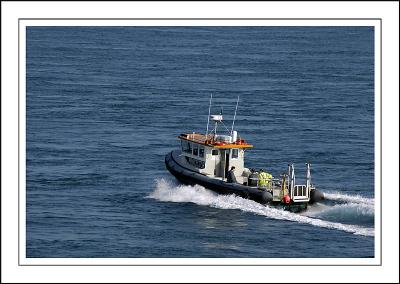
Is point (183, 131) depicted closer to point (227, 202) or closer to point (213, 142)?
point (213, 142)

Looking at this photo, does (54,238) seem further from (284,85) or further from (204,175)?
(284,85)

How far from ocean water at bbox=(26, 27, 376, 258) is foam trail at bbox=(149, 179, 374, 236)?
0.08m

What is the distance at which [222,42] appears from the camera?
113938 mm

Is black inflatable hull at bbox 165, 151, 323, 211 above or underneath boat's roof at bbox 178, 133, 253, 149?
underneath

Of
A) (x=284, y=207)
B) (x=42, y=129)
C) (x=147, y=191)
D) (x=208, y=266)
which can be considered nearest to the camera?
(x=208, y=266)

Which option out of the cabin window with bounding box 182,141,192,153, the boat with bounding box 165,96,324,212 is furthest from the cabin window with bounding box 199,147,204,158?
the cabin window with bounding box 182,141,192,153

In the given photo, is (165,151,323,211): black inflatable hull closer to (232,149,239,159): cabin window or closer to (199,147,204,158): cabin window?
(199,147,204,158): cabin window

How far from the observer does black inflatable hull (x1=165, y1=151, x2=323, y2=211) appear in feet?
162

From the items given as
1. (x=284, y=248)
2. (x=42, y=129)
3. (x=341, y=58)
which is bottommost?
(x=284, y=248)

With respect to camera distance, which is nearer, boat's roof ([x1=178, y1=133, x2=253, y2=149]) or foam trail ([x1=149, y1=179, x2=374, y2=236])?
foam trail ([x1=149, y1=179, x2=374, y2=236])

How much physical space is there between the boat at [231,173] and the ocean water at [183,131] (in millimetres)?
533

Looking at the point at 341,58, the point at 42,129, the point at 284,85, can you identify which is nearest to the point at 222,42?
the point at 341,58

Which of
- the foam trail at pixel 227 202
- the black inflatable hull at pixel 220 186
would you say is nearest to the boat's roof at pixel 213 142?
the black inflatable hull at pixel 220 186

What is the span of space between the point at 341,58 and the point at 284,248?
6199 centimetres
